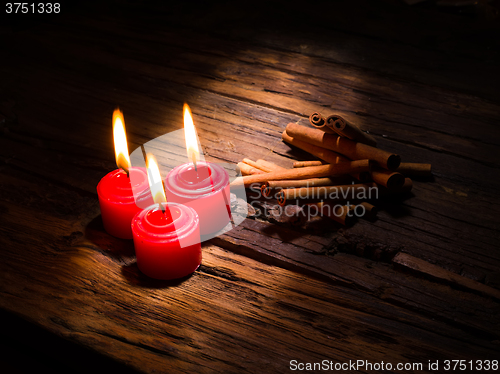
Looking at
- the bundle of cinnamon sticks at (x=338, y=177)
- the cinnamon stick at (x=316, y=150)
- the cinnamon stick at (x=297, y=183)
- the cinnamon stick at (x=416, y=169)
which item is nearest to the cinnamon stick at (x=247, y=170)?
the bundle of cinnamon sticks at (x=338, y=177)

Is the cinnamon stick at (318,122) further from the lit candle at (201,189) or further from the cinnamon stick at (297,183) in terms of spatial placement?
the lit candle at (201,189)

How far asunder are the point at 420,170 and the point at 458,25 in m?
1.81

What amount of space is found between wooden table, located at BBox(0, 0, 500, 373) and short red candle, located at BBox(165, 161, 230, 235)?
0.07 m

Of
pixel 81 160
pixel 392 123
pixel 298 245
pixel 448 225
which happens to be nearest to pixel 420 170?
pixel 448 225

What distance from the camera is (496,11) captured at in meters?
3.20

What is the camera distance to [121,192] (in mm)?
1229

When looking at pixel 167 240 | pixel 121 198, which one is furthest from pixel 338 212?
pixel 121 198

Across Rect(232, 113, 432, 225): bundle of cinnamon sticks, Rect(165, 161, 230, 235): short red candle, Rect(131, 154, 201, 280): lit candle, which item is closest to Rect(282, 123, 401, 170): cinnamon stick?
Rect(232, 113, 432, 225): bundle of cinnamon sticks

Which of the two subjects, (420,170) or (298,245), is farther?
(420,170)

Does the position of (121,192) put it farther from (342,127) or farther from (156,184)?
(342,127)

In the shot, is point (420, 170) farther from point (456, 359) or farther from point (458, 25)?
point (458, 25)

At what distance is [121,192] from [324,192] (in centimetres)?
62

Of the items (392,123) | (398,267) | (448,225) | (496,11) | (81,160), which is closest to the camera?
(398,267)

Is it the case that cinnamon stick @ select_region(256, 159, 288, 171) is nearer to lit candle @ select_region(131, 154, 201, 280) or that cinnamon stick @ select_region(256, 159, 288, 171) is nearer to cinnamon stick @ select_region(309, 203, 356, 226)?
cinnamon stick @ select_region(309, 203, 356, 226)
